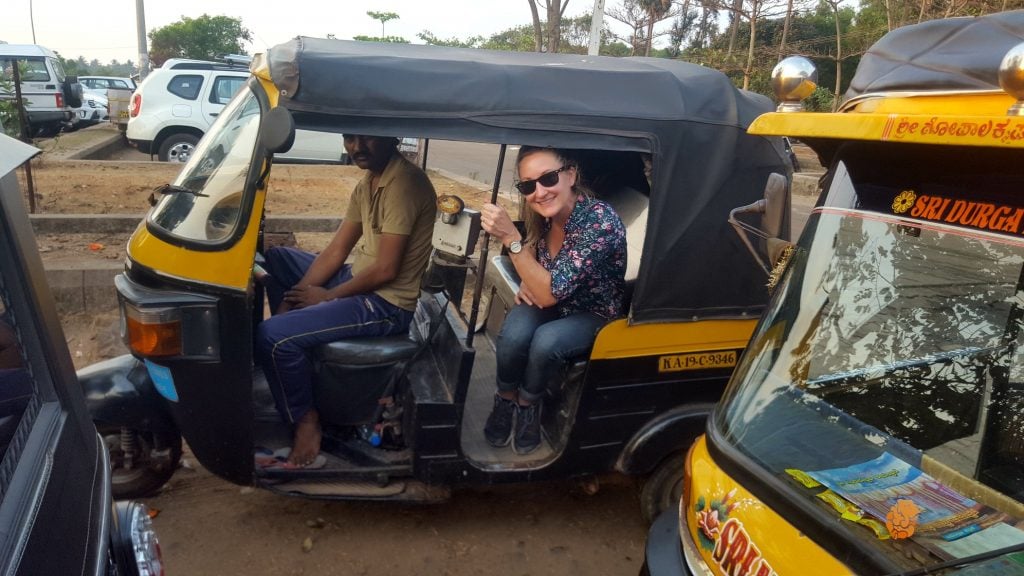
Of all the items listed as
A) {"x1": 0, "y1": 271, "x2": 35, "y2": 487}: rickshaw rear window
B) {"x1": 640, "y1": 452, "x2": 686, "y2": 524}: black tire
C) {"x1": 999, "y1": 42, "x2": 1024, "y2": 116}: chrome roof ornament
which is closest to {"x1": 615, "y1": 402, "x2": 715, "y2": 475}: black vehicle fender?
{"x1": 640, "y1": 452, "x2": 686, "y2": 524}: black tire

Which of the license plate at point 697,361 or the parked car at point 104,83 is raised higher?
the license plate at point 697,361

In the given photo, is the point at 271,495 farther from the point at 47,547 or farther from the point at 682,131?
the point at 682,131

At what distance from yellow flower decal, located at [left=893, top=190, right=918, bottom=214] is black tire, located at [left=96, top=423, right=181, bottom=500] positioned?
3.01 m

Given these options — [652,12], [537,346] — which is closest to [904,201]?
[537,346]

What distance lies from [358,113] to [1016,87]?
1883 millimetres

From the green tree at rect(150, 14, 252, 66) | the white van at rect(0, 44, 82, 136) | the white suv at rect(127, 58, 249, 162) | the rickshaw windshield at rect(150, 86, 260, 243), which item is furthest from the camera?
the green tree at rect(150, 14, 252, 66)

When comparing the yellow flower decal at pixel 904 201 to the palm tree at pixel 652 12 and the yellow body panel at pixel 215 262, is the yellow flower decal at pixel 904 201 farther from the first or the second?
the palm tree at pixel 652 12

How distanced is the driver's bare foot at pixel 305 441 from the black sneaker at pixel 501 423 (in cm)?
77

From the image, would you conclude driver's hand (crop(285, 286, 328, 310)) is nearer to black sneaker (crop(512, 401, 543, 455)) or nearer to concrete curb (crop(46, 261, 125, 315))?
black sneaker (crop(512, 401, 543, 455))

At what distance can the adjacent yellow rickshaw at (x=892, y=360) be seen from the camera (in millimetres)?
1531

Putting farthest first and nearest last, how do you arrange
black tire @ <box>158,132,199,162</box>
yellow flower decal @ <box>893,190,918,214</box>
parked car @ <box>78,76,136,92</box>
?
parked car @ <box>78,76,136,92</box> < black tire @ <box>158,132,199,162</box> < yellow flower decal @ <box>893,190,918,214</box>

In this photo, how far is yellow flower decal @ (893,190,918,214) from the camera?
182 centimetres

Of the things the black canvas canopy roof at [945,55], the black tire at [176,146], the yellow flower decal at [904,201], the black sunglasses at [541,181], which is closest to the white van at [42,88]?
the black tire at [176,146]

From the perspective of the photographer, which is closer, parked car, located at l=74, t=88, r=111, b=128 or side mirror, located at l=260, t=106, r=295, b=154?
side mirror, located at l=260, t=106, r=295, b=154
